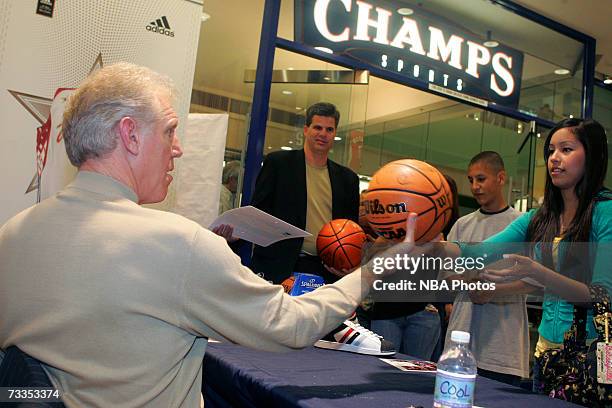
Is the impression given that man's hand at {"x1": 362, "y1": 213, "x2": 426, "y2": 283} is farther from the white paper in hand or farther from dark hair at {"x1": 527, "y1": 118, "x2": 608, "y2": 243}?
dark hair at {"x1": 527, "y1": 118, "x2": 608, "y2": 243}

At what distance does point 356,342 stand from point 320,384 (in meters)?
0.51

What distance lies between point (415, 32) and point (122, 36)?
2.34m

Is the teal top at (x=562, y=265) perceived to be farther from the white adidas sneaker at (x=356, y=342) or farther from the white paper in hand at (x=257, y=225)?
the white paper in hand at (x=257, y=225)

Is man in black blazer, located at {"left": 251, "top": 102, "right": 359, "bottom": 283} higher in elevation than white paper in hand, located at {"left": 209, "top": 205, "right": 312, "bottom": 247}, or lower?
higher

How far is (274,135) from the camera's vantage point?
397cm

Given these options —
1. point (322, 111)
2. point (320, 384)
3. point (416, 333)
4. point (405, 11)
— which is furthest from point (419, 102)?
point (320, 384)

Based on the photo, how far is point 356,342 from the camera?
1.71 meters

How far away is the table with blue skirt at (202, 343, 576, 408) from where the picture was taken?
43.9 inches

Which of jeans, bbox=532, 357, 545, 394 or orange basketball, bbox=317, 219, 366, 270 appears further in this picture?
orange basketball, bbox=317, 219, 366, 270

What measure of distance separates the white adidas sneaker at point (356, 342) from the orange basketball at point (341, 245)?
0.44 metres

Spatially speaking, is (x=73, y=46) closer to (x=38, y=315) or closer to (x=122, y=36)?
(x=122, y=36)

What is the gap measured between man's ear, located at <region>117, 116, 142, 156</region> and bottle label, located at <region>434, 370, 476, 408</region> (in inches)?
30.3

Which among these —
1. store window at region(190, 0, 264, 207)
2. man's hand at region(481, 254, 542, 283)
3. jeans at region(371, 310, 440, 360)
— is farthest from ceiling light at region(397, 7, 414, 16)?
man's hand at region(481, 254, 542, 283)

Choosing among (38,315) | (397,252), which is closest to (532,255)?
(397,252)
